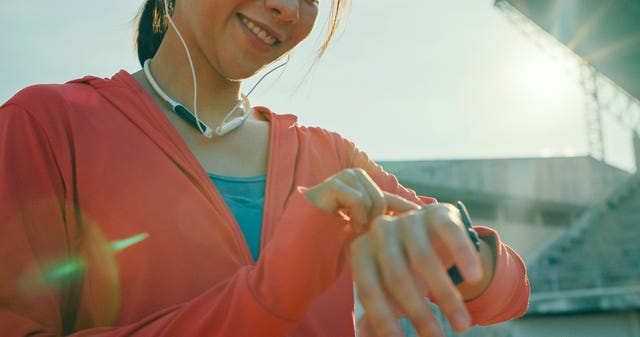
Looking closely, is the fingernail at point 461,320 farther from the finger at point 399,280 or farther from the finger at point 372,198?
the finger at point 372,198

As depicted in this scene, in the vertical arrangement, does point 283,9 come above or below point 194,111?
above

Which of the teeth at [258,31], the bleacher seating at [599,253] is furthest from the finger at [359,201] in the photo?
the bleacher seating at [599,253]

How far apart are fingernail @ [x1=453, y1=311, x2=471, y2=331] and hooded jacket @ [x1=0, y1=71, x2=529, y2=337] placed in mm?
415

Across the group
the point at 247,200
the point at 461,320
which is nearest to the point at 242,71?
the point at 247,200

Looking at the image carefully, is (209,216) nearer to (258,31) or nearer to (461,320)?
(258,31)

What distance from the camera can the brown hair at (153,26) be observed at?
2230 mm

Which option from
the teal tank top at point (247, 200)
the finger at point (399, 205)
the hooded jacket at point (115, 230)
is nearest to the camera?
the finger at point (399, 205)

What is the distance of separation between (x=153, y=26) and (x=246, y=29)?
21.1 inches

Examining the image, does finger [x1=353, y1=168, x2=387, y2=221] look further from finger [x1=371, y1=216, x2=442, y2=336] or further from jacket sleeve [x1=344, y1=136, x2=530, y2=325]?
jacket sleeve [x1=344, y1=136, x2=530, y2=325]

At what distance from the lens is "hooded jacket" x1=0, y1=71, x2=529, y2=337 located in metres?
1.39

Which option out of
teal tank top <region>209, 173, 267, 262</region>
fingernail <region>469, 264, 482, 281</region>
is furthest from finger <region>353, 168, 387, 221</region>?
teal tank top <region>209, 173, 267, 262</region>

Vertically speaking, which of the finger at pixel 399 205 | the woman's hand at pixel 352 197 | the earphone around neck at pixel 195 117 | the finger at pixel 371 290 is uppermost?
the earphone around neck at pixel 195 117

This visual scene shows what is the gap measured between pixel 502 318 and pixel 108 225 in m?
0.92

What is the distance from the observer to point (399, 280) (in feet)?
3.26
